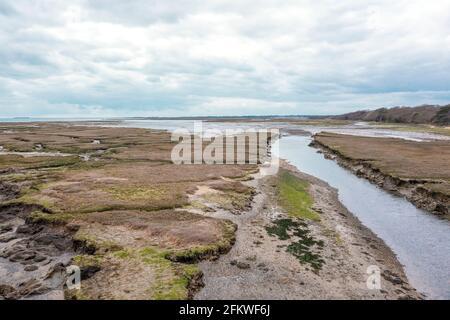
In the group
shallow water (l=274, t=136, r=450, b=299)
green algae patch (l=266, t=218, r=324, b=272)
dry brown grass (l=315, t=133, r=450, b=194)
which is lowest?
shallow water (l=274, t=136, r=450, b=299)

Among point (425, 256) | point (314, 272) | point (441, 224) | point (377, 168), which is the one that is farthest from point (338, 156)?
point (314, 272)

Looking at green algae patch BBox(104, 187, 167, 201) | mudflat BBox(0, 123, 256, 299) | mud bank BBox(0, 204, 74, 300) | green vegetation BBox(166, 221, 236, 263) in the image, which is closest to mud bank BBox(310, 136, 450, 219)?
mudflat BBox(0, 123, 256, 299)

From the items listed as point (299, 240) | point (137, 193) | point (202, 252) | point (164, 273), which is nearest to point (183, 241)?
point (202, 252)

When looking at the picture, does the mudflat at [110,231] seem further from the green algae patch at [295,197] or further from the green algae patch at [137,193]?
the green algae patch at [295,197]

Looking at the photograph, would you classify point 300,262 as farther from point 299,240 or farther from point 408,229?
point 408,229

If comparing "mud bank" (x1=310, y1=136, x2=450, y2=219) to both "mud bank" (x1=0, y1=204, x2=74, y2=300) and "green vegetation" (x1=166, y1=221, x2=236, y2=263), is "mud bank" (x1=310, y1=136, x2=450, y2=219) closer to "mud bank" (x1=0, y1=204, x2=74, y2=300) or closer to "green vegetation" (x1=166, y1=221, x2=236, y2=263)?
"green vegetation" (x1=166, y1=221, x2=236, y2=263)

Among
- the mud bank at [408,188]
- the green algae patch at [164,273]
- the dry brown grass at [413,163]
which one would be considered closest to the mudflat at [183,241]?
the green algae patch at [164,273]
